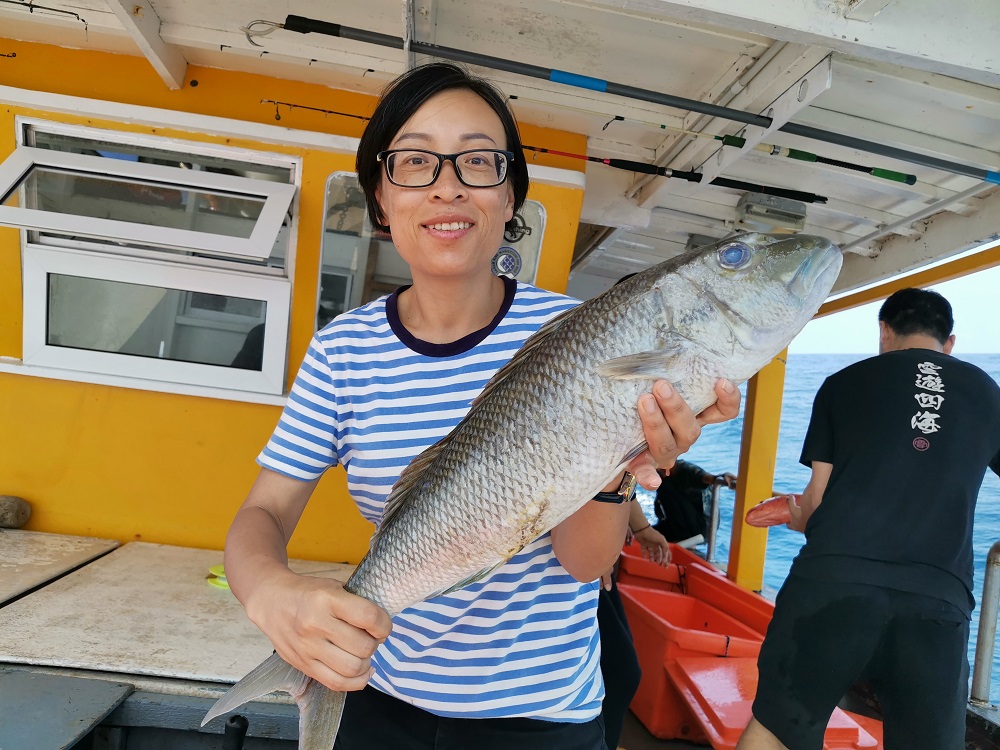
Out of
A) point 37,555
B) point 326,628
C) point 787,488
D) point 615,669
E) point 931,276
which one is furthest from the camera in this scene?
point 787,488

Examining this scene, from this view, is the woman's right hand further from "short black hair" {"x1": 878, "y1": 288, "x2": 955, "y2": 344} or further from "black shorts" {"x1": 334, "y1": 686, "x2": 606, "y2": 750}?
"short black hair" {"x1": 878, "y1": 288, "x2": 955, "y2": 344}

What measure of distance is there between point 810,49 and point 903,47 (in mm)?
496

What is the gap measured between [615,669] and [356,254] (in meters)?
3.01

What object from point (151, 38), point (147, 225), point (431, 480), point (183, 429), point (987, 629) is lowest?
point (987, 629)

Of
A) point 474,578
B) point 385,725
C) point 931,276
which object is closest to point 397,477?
point 474,578

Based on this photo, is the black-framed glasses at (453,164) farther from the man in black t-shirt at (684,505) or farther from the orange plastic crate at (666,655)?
the man in black t-shirt at (684,505)

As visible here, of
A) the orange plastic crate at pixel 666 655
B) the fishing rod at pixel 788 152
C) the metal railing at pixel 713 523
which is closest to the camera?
the fishing rod at pixel 788 152

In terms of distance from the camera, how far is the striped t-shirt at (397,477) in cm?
147

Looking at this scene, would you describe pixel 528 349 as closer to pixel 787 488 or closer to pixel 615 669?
pixel 615 669

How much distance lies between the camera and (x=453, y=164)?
1548 millimetres

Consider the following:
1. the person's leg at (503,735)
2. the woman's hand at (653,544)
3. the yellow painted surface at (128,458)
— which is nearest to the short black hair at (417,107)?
the person's leg at (503,735)

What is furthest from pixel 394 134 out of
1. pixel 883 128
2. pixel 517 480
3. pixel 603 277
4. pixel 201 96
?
pixel 603 277

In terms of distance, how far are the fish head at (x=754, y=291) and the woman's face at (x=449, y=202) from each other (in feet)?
1.60

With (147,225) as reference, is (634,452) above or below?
below
